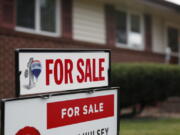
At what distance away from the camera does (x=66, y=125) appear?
9.36ft

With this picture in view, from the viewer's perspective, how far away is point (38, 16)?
10617 mm

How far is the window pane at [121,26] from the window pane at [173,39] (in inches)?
166

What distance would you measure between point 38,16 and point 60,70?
7.99m

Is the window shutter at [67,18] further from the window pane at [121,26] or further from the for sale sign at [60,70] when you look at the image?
the for sale sign at [60,70]

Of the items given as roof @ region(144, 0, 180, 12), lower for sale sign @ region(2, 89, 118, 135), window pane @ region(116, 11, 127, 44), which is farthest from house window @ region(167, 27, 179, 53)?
lower for sale sign @ region(2, 89, 118, 135)

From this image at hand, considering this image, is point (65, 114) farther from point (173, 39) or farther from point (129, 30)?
point (173, 39)

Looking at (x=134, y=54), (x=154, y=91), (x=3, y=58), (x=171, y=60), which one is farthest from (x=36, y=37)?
(x=171, y=60)

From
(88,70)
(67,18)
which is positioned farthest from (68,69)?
(67,18)

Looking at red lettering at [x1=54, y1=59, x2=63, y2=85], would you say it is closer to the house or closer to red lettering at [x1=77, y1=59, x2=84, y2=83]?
red lettering at [x1=77, y1=59, x2=84, y2=83]

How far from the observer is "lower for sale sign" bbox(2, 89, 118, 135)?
2.42 metres

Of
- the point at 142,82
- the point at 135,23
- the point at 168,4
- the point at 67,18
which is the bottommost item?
the point at 142,82

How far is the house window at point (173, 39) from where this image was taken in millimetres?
18469

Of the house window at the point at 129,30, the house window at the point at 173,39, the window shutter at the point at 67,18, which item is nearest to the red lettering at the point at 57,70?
the window shutter at the point at 67,18

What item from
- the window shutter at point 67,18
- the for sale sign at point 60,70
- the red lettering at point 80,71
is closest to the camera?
the for sale sign at point 60,70
